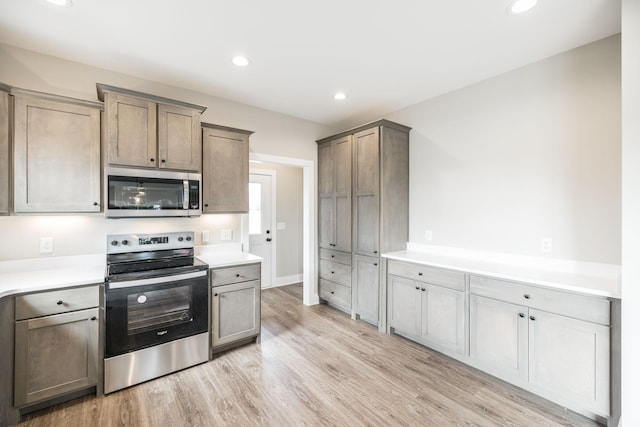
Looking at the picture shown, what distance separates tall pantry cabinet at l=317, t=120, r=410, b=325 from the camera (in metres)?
3.40

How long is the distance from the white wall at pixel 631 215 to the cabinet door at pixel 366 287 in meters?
2.09

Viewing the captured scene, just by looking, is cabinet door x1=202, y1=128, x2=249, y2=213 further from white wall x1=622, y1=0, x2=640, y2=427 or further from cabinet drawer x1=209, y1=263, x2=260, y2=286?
white wall x1=622, y1=0, x2=640, y2=427

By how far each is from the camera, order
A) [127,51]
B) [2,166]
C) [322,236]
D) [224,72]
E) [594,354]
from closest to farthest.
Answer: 1. [594,354]
2. [2,166]
3. [127,51]
4. [224,72]
5. [322,236]

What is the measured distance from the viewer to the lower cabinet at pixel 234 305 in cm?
274

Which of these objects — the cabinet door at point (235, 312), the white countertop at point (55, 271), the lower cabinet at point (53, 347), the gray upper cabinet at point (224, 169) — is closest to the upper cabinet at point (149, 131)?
the gray upper cabinet at point (224, 169)

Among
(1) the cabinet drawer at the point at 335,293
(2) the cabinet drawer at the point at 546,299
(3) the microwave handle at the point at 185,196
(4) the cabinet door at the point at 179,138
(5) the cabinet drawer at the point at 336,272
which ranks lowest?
(1) the cabinet drawer at the point at 335,293

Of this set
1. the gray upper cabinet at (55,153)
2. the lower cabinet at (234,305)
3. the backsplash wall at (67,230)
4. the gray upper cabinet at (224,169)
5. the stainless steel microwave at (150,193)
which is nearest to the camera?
the gray upper cabinet at (55,153)

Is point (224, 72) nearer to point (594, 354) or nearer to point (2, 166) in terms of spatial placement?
point (2, 166)

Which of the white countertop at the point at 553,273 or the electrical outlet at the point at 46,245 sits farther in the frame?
the electrical outlet at the point at 46,245

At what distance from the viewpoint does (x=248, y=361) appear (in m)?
2.71

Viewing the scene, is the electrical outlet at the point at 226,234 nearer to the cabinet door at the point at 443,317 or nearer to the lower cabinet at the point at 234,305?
the lower cabinet at the point at 234,305

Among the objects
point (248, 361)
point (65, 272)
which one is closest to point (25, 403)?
point (65, 272)

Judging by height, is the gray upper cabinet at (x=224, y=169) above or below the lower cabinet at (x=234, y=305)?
above

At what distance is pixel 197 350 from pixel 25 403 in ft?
3.66
